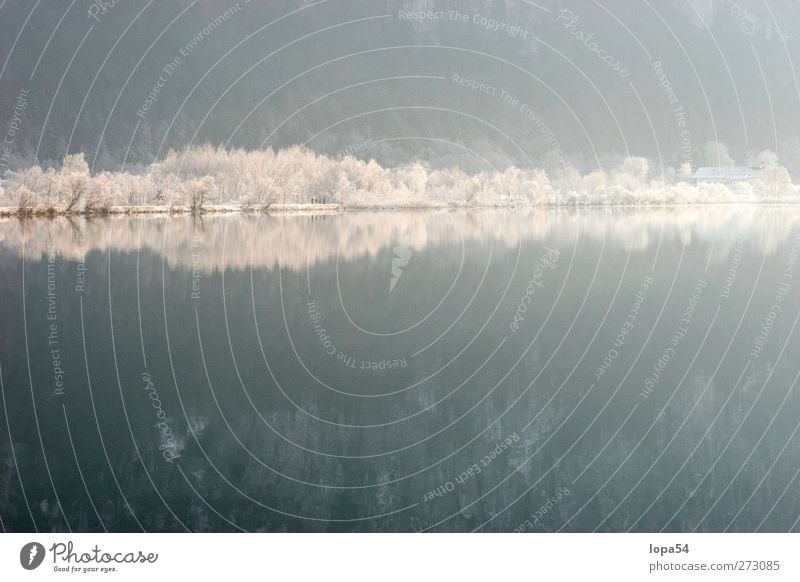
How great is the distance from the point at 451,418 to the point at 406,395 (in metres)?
0.56

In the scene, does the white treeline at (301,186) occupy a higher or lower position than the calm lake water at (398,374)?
higher

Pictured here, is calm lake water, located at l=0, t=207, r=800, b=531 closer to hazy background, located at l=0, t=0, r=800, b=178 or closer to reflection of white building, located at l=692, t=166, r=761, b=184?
reflection of white building, located at l=692, t=166, r=761, b=184

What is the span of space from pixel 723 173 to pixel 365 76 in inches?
230

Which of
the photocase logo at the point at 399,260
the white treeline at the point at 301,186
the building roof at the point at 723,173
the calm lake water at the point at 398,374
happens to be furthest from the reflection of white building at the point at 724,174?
the photocase logo at the point at 399,260

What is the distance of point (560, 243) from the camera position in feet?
43.1

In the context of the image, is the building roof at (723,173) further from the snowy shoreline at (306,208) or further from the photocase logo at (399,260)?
the photocase logo at (399,260)

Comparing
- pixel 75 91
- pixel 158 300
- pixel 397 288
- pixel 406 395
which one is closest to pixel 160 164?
pixel 75 91

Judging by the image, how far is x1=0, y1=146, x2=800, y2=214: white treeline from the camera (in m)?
13.0

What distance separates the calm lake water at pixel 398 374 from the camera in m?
8.92

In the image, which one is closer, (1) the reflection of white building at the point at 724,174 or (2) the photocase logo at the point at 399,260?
(2) the photocase logo at the point at 399,260
